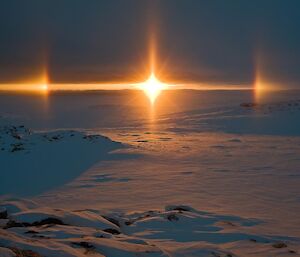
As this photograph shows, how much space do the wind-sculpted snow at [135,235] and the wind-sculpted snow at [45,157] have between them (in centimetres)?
322

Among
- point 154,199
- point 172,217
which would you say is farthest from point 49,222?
point 154,199

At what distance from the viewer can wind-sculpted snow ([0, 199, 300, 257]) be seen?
4.77 meters

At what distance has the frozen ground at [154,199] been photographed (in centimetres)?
532

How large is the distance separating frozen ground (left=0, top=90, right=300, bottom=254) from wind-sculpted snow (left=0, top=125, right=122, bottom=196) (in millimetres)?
40

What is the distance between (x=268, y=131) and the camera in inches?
832

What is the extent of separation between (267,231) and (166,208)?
2018mm

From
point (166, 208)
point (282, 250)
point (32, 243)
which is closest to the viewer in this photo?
point (32, 243)

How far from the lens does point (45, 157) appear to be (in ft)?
44.8

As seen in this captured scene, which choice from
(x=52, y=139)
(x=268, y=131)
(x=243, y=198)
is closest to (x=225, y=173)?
(x=243, y=198)

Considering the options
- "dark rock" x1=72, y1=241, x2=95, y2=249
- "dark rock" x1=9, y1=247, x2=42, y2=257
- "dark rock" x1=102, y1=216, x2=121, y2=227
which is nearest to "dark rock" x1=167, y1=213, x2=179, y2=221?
"dark rock" x1=102, y1=216, x2=121, y2=227

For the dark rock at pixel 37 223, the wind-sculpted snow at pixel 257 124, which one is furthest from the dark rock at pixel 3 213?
the wind-sculpted snow at pixel 257 124

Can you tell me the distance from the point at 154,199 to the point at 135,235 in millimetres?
2334

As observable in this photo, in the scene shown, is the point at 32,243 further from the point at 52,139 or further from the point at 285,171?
the point at 52,139

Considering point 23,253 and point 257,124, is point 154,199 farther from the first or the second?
point 257,124
